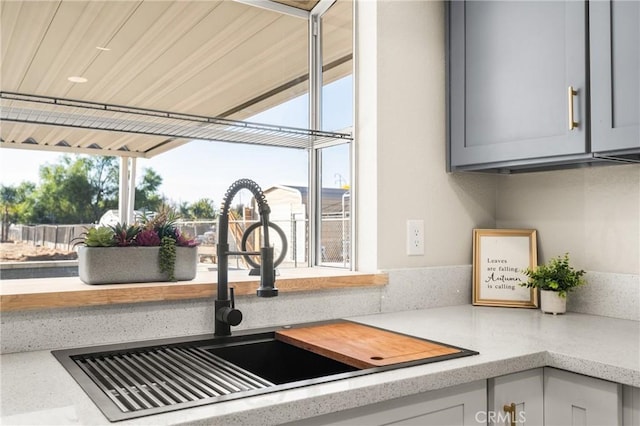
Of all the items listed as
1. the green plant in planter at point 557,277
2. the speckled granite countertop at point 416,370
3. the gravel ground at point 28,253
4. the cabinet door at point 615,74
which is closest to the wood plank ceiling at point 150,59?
the gravel ground at point 28,253

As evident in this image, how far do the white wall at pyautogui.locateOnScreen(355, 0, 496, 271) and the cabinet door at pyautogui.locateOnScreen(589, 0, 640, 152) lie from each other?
59cm

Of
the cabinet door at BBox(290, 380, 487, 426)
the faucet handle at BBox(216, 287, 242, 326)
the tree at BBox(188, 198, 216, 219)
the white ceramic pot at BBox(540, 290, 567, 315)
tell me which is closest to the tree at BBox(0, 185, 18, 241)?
the tree at BBox(188, 198, 216, 219)

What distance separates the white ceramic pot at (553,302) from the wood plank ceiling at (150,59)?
1.08m

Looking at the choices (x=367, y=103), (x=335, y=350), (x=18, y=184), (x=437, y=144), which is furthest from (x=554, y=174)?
(x=18, y=184)

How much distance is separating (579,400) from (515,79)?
1.03 meters

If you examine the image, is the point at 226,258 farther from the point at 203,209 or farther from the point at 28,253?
the point at 28,253

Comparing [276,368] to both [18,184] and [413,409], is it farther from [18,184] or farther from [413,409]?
[18,184]

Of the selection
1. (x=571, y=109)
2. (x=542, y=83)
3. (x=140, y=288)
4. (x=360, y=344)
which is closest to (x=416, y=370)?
(x=360, y=344)

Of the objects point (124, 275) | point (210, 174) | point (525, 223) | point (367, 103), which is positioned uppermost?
point (367, 103)

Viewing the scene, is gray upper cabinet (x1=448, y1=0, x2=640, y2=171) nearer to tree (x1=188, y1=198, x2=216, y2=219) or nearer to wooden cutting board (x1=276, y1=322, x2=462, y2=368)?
wooden cutting board (x1=276, y1=322, x2=462, y2=368)

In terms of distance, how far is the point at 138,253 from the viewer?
1485mm

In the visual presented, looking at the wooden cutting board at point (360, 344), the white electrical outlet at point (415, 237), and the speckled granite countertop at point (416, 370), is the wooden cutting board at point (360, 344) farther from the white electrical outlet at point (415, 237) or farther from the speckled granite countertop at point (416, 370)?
the white electrical outlet at point (415, 237)

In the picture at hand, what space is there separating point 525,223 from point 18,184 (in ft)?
5.71

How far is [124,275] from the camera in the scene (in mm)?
1468
